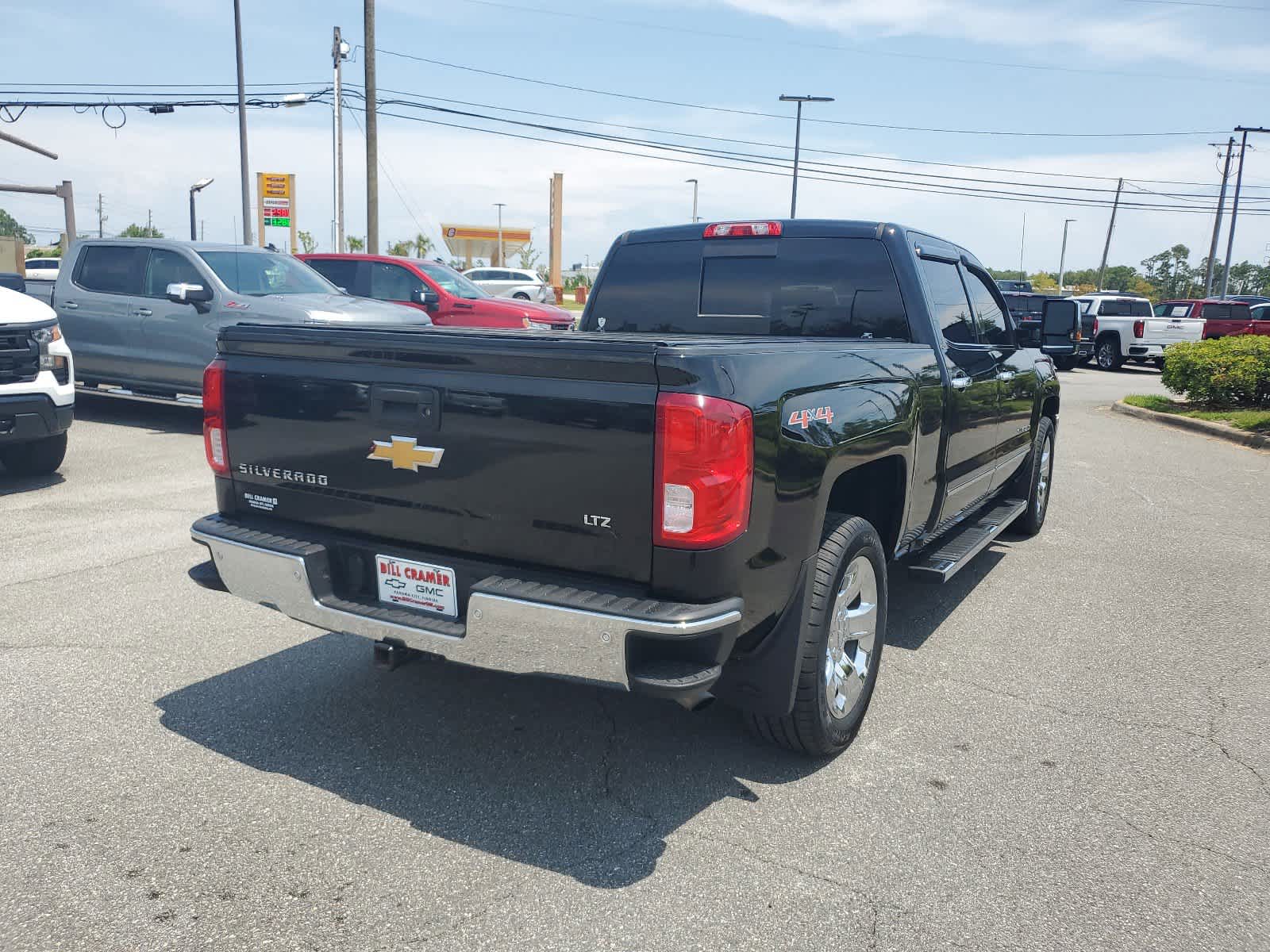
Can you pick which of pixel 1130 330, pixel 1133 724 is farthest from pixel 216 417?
pixel 1130 330

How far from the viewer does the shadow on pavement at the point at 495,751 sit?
3145mm

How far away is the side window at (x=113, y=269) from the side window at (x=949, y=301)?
29.4 feet

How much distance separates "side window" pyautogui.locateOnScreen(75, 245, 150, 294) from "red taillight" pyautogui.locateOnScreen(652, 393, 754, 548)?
986 centimetres

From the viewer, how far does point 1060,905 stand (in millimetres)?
2807

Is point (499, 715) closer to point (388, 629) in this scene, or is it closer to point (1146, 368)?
point (388, 629)

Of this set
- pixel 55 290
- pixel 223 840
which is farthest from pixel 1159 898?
pixel 55 290

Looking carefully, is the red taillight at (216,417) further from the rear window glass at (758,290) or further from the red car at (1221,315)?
the red car at (1221,315)

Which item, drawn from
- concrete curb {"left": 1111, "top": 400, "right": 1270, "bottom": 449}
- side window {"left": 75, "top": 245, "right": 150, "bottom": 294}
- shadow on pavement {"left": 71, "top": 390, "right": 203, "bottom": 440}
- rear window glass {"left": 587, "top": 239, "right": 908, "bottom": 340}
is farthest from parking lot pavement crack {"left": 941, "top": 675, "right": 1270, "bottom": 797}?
side window {"left": 75, "top": 245, "right": 150, "bottom": 294}

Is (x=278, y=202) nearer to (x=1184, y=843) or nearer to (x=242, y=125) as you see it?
(x=242, y=125)

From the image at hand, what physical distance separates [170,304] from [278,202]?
1728 centimetres

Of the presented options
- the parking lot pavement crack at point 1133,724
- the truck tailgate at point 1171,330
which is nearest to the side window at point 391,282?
the parking lot pavement crack at point 1133,724

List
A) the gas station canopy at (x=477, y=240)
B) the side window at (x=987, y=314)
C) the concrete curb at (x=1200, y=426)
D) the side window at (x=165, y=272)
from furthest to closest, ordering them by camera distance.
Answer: the gas station canopy at (x=477, y=240), the concrete curb at (x=1200, y=426), the side window at (x=165, y=272), the side window at (x=987, y=314)

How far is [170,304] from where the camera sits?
10.6 meters

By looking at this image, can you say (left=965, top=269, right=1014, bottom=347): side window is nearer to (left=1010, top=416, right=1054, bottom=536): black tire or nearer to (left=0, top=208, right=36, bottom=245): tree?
(left=1010, top=416, right=1054, bottom=536): black tire
